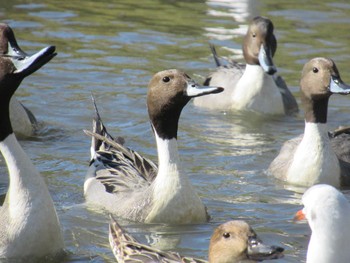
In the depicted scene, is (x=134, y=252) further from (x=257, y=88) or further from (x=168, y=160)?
(x=257, y=88)

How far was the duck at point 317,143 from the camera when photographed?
34.4 ft

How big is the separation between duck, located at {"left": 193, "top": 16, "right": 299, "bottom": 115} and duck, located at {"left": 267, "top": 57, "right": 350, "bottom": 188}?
260 cm

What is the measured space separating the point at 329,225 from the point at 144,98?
6890mm

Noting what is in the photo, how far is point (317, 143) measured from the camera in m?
10.5

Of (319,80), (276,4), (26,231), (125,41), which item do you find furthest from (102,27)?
(26,231)

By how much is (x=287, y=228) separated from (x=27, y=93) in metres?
5.37

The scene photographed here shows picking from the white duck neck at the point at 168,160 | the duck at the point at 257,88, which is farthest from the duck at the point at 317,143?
the duck at the point at 257,88

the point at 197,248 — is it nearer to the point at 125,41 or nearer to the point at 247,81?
the point at 247,81

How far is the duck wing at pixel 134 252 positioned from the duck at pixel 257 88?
5.62 metres

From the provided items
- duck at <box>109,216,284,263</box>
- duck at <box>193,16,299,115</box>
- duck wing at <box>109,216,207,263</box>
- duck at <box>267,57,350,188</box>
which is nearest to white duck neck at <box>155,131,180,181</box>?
duck wing at <box>109,216,207,263</box>

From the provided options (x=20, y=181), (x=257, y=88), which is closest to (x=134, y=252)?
(x=20, y=181)

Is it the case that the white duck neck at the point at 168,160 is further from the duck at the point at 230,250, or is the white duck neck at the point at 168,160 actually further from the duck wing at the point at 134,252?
the duck at the point at 230,250

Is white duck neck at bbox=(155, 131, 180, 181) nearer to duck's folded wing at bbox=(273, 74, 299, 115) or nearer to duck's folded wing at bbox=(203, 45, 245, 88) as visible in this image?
duck's folded wing at bbox=(273, 74, 299, 115)

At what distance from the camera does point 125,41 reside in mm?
15984
